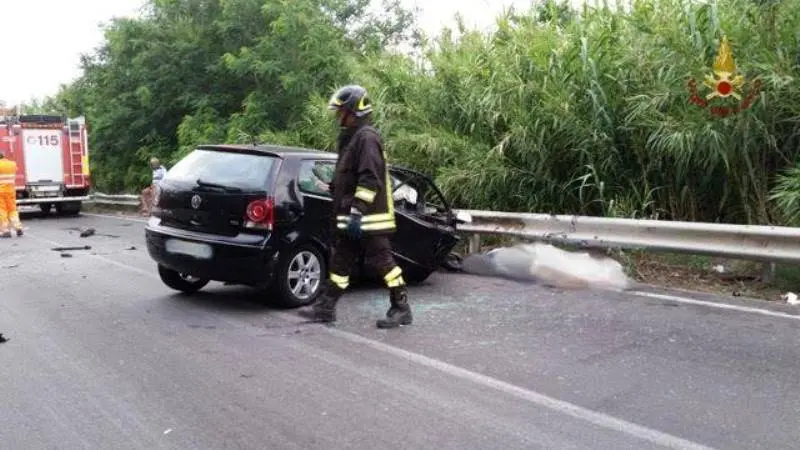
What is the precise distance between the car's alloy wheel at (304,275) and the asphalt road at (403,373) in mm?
309

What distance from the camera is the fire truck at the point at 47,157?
1927 cm

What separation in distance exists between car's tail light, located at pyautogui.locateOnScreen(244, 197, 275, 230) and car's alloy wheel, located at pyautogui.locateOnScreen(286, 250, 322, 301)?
42 centimetres

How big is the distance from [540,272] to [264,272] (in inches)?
131

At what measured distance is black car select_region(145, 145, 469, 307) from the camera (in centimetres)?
641

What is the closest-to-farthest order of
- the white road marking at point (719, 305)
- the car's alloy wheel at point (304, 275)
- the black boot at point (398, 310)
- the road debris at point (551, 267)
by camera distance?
the black boot at point (398, 310) < the white road marking at point (719, 305) < the car's alloy wheel at point (304, 275) < the road debris at point (551, 267)

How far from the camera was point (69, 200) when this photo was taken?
2014cm

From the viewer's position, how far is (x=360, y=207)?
227 inches

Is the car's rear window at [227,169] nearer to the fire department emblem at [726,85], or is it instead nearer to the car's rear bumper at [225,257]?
the car's rear bumper at [225,257]

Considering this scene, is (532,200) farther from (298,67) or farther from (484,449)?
(298,67)

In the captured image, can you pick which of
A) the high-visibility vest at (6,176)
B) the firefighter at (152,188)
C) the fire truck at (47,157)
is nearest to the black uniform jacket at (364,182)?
the high-visibility vest at (6,176)

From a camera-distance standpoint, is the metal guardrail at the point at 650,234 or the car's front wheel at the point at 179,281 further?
the car's front wheel at the point at 179,281

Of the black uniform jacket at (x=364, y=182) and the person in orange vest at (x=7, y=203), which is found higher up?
the black uniform jacket at (x=364, y=182)

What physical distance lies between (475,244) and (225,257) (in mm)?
4325

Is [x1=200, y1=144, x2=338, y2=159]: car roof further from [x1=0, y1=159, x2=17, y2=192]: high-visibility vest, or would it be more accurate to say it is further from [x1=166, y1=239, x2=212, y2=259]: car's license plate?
[x1=0, y1=159, x2=17, y2=192]: high-visibility vest
